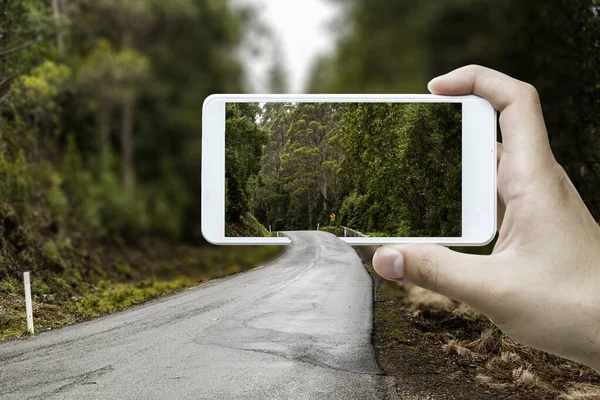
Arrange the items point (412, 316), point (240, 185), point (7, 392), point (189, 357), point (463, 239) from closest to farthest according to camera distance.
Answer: point (463, 239) → point (240, 185) → point (7, 392) → point (189, 357) → point (412, 316)

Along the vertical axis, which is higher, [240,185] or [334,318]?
[240,185]

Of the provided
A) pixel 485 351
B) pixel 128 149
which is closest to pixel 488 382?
pixel 485 351

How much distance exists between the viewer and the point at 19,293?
2225 millimetres

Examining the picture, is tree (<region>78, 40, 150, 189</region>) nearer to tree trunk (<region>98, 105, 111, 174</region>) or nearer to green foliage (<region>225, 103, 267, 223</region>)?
tree trunk (<region>98, 105, 111, 174</region>)

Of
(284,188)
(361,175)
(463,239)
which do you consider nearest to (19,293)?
(284,188)

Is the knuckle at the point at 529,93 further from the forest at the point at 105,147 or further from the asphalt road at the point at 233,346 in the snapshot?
the forest at the point at 105,147

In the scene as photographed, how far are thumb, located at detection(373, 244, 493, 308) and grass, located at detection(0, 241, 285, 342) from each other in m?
1.96

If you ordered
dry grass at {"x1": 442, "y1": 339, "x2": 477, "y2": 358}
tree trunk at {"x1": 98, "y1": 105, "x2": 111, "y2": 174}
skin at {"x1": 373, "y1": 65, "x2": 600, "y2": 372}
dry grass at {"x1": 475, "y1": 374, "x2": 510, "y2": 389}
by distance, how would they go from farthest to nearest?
tree trunk at {"x1": 98, "y1": 105, "x2": 111, "y2": 174}, dry grass at {"x1": 442, "y1": 339, "x2": 477, "y2": 358}, dry grass at {"x1": 475, "y1": 374, "x2": 510, "y2": 389}, skin at {"x1": 373, "y1": 65, "x2": 600, "y2": 372}

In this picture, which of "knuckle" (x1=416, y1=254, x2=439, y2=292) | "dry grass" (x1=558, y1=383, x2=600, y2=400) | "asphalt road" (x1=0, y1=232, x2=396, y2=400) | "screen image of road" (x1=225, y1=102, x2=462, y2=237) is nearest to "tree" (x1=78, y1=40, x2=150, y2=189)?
"asphalt road" (x1=0, y1=232, x2=396, y2=400)

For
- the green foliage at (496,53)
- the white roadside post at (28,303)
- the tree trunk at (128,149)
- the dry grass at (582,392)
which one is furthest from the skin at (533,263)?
the tree trunk at (128,149)

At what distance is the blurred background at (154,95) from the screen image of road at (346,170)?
5.27 ft

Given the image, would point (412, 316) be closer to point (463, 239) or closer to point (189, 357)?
point (189, 357)

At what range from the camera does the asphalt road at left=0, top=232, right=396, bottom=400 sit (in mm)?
2115

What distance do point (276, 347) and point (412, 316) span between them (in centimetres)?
88
